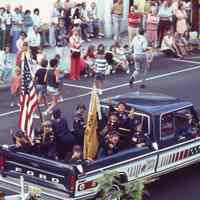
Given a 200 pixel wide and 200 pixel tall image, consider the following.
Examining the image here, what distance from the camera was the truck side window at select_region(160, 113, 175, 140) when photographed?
1367cm

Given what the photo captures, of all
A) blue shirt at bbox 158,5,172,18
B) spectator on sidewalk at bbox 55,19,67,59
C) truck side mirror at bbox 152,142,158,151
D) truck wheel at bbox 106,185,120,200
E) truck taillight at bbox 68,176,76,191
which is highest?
blue shirt at bbox 158,5,172,18

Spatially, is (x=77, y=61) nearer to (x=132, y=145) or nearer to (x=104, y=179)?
(x=132, y=145)

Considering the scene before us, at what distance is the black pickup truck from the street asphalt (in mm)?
433

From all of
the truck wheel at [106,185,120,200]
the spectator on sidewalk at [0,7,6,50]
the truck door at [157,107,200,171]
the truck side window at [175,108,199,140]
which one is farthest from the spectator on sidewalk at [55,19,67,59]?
the truck wheel at [106,185,120,200]

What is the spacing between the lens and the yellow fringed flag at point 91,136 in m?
12.9

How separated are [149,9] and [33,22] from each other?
551 centimetres

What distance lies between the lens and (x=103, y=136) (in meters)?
13.3

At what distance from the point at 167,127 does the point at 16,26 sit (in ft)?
42.2

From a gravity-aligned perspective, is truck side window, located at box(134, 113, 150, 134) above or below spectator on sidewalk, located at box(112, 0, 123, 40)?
below

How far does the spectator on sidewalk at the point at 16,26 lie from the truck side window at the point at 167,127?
12.4 meters

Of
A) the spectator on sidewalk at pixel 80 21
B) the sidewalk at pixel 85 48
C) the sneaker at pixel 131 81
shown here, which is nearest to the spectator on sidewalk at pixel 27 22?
the sidewalk at pixel 85 48

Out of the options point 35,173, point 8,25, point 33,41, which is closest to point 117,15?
point 8,25

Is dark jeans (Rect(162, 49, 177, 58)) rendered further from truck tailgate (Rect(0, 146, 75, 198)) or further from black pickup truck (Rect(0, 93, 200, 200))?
truck tailgate (Rect(0, 146, 75, 198))

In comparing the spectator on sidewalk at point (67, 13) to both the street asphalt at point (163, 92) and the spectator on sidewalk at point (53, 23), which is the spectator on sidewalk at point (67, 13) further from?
the street asphalt at point (163, 92)
